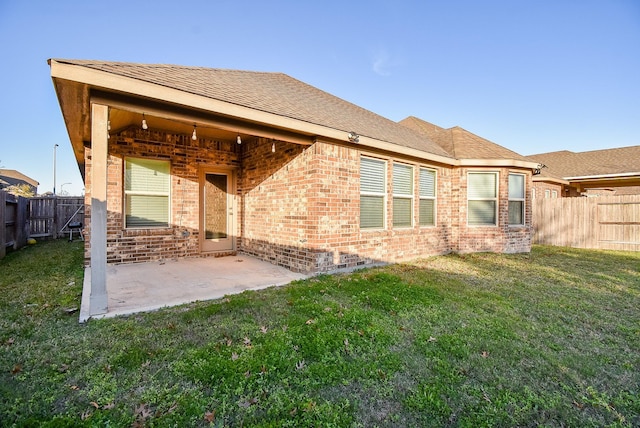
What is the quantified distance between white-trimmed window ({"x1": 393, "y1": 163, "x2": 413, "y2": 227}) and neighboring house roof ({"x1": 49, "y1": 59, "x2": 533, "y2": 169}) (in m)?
0.53

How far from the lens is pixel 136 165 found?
661 cm

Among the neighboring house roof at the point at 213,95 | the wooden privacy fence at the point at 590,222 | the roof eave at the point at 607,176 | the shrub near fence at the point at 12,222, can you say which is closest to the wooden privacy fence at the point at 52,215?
the shrub near fence at the point at 12,222

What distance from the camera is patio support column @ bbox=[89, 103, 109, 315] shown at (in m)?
3.53

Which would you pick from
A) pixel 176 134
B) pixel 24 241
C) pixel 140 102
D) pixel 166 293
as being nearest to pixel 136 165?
pixel 176 134

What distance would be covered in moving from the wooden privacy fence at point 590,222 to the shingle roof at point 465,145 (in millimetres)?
3915

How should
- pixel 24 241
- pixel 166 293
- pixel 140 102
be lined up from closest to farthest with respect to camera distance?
pixel 140 102, pixel 166 293, pixel 24 241

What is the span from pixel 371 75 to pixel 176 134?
33.6 ft

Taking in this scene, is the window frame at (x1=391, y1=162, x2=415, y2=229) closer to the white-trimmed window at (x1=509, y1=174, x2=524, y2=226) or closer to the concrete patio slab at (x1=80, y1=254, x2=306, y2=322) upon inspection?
the concrete patio slab at (x1=80, y1=254, x2=306, y2=322)

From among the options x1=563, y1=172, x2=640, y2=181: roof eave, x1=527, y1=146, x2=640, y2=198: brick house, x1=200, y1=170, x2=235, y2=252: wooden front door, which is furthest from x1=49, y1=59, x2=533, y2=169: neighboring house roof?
x1=527, y1=146, x2=640, y2=198: brick house

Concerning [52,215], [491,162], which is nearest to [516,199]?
[491,162]

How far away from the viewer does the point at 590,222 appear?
10961mm

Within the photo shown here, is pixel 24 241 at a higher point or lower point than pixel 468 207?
lower

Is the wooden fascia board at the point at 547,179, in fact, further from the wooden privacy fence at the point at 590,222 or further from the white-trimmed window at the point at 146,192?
the white-trimmed window at the point at 146,192

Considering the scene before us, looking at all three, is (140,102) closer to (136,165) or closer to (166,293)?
(166,293)
